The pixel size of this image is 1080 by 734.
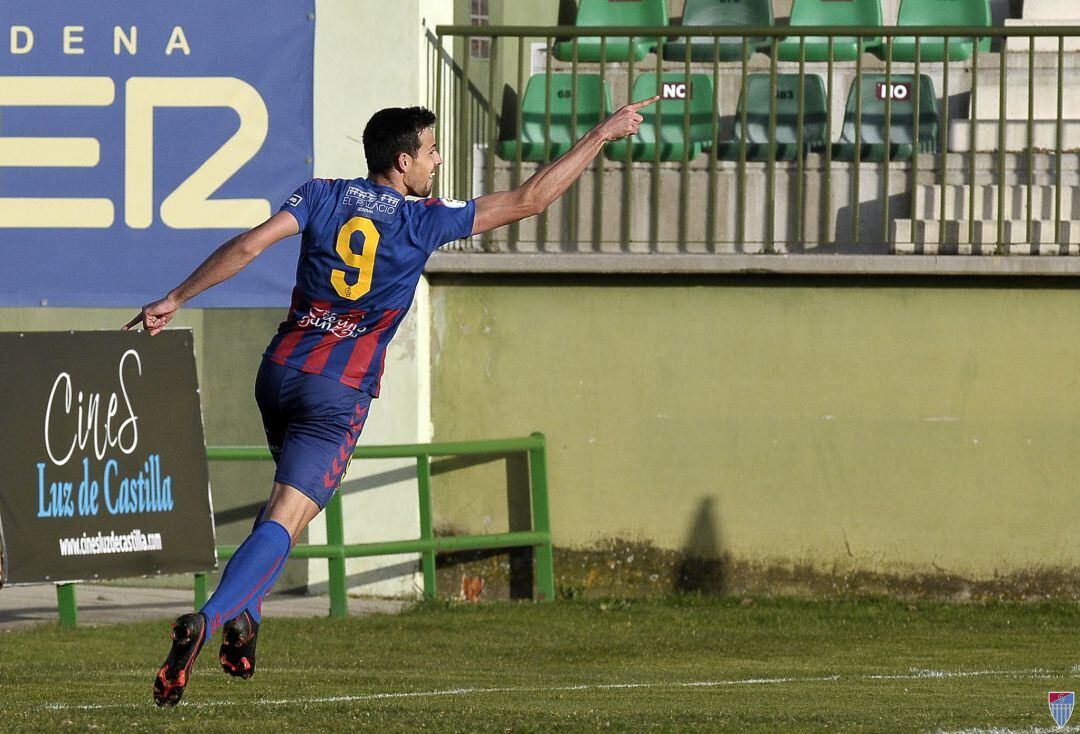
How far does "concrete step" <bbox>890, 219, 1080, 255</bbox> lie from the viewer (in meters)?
12.0

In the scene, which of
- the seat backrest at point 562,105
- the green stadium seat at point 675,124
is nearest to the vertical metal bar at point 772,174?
the green stadium seat at point 675,124

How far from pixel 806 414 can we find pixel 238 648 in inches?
275

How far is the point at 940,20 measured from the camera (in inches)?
599

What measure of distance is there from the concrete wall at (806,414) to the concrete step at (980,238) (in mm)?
257

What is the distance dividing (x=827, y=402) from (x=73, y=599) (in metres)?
5.11

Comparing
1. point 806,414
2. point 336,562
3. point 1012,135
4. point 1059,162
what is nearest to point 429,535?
point 336,562

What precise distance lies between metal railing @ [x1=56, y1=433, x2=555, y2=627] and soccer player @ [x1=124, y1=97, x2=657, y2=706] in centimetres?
538

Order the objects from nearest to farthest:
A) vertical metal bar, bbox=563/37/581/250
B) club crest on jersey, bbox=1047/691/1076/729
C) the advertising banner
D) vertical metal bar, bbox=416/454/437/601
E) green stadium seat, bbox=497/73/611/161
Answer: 1. club crest on jersey, bbox=1047/691/1076/729
2. the advertising banner
3. vertical metal bar, bbox=416/454/437/601
4. vertical metal bar, bbox=563/37/581/250
5. green stadium seat, bbox=497/73/611/161

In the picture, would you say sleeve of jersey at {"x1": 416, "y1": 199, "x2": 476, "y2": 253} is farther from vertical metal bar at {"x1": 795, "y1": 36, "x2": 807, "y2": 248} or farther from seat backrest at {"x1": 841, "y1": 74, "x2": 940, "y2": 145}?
seat backrest at {"x1": 841, "y1": 74, "x2": 940, "y2": 145}

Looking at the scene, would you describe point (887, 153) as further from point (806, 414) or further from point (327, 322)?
point (327, 322)

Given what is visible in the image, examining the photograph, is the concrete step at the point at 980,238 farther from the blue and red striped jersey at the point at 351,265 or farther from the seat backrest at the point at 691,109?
the blue and red striped jersey at the point at 351,265

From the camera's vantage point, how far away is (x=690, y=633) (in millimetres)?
11070

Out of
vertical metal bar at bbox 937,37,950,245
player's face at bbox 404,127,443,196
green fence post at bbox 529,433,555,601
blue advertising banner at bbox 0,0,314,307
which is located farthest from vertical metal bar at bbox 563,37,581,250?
player's face at bbox 404,127,443,196

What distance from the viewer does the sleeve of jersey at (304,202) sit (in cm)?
600
